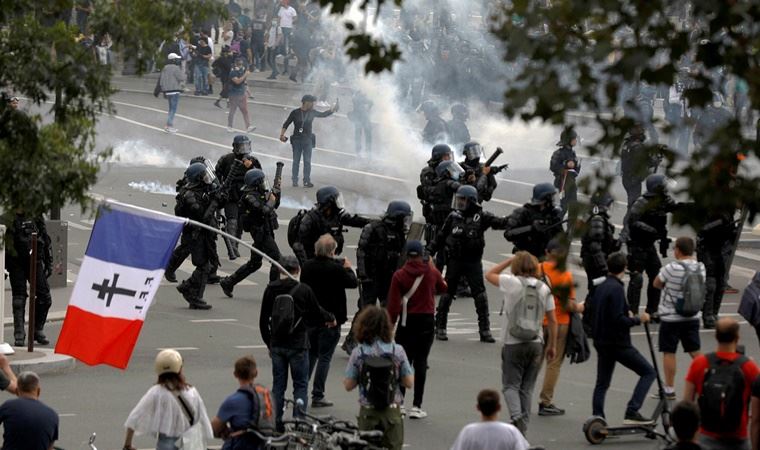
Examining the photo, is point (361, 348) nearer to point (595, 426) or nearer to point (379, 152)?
point (595, 426)

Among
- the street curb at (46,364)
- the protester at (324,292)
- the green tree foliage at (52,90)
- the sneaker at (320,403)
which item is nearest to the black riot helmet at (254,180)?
the street curb at (46,364)

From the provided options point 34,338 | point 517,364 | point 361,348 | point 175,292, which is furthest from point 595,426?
point 175,292

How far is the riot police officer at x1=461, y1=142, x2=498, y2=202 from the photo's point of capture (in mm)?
20625

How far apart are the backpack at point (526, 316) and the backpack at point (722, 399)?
252cm

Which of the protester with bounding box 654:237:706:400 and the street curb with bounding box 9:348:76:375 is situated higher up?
the protester with bounding box 654:237:706:400

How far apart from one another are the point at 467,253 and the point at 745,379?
6.99 meters

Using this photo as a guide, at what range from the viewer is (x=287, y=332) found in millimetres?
13422

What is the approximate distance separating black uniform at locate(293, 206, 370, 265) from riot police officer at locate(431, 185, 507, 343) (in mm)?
888

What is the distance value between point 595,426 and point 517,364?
2.48 feet

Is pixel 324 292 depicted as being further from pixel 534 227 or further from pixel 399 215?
pixel 534 227

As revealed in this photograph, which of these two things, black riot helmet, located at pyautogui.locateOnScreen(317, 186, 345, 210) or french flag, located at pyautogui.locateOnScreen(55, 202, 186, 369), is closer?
french flag, located at pyautogui.locateOnScreen(55, 202, 186, 369)

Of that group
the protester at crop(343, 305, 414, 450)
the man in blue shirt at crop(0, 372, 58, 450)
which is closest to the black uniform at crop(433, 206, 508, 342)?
the protester at crop(343, 305, 414, 450)

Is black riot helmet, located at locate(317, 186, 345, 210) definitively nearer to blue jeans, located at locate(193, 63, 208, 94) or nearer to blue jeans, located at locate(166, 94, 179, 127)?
blue jeans, located at locate(166, 94, 179, 127)

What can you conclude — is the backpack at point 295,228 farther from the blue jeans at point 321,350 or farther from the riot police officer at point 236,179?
the riot police officer at point 236,179
